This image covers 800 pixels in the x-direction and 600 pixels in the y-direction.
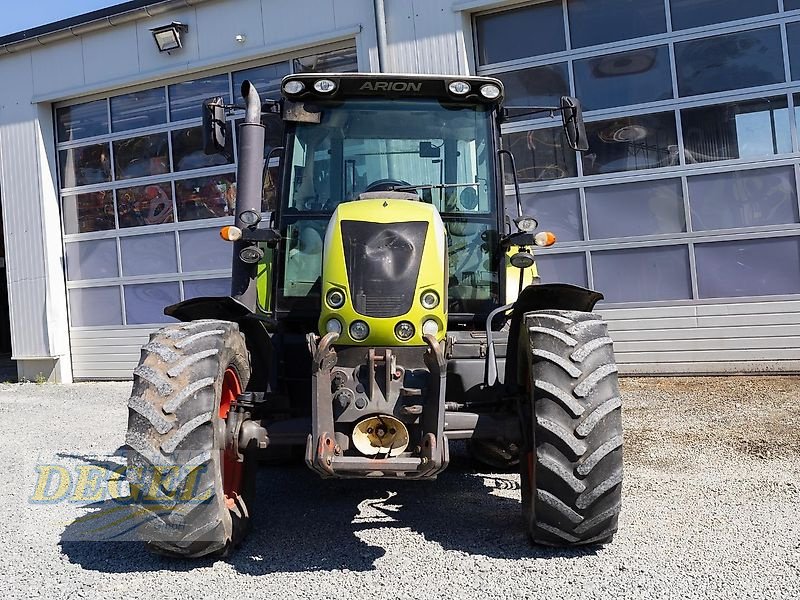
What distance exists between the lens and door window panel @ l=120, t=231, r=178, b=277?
11398mm

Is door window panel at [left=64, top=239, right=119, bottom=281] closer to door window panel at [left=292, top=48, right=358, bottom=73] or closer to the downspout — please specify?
door window panel at [left=292, top=48, right=358, bottom=73]

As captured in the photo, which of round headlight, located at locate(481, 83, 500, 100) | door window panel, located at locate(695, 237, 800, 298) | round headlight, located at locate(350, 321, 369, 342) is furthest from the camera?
door window panel, located at locate(695, 237, 800, 298)

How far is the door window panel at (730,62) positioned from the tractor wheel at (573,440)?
6.24 metres

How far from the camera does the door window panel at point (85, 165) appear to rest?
11859 millimetres

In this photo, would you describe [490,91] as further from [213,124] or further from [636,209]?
[636,209]

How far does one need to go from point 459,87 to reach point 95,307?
29.2ft

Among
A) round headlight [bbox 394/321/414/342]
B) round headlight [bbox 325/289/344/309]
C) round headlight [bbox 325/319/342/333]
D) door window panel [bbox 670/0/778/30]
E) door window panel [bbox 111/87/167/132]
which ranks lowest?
round headlight [bbox 394/321/414/342]

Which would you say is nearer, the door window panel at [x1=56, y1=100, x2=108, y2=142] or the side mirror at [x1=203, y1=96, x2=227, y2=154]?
the side mirror at [x1=203, y1=96, x2=227, y2=154]

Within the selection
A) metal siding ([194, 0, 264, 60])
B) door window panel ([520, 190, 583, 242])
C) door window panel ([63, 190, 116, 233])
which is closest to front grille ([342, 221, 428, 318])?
door window panel ([520, 190, 583, 242])

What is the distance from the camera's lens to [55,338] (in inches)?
468

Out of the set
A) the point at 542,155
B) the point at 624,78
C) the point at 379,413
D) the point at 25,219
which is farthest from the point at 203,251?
the point at 379,413

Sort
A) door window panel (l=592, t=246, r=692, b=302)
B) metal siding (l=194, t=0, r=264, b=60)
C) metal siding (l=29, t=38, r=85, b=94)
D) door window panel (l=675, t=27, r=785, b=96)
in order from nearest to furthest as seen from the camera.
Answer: door window panel (l=675, t=27, r=785, b=96)
door window panel (l=592, t=246, r=692, b=302)
metal siding (l=194, t=0, r=264, b=60)
metal siding (l=29, t=38, r=85, b=94)

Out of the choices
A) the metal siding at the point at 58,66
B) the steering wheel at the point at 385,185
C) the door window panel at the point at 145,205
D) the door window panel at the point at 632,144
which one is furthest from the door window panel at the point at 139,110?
the steering wheel at the point at 385,185

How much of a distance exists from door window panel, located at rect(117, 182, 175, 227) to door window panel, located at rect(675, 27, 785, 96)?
6997 mm
